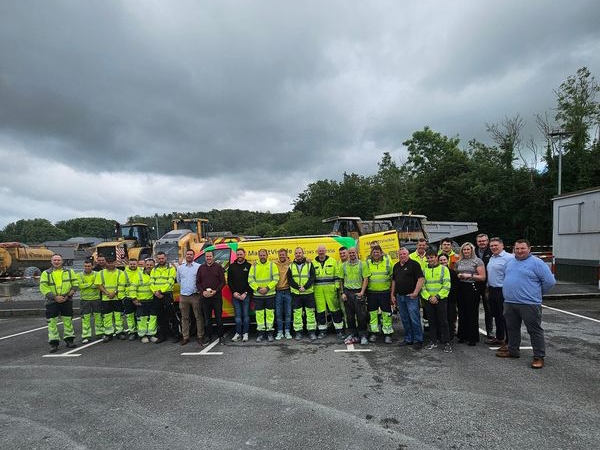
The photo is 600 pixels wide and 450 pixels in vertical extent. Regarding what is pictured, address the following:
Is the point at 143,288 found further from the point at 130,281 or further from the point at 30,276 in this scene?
the point at 30,276

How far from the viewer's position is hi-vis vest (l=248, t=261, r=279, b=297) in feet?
22.2

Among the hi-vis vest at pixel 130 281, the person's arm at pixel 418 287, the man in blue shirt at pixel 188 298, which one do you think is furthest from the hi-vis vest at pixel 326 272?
the hi-vis vest at pixel 130 281

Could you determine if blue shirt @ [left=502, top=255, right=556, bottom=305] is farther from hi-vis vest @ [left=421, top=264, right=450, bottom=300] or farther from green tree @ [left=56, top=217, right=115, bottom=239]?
green tree @ [left=56, top=217, right=115, bottom=239]

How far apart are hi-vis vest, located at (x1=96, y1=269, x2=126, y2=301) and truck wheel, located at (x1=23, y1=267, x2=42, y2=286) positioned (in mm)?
14853

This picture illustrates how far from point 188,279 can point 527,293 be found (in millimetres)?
5534

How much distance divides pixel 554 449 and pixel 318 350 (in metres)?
3.59

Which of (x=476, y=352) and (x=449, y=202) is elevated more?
(x=449, y=202)

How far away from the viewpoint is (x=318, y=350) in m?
6.22

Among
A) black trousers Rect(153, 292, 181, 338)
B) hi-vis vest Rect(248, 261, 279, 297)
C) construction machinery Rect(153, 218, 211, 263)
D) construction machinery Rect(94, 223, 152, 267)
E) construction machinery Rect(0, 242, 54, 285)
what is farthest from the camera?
construction machinery Rect(0, 242, 54, 285)

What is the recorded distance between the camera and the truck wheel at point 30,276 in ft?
61.7

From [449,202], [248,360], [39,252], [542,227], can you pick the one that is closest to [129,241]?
[39,252]

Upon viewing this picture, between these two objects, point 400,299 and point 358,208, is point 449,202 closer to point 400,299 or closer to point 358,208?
point 358,208

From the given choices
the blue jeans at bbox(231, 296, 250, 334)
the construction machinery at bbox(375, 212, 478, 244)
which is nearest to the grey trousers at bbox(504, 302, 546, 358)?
the blue jeans at bbox(231, 296, 250, 334)

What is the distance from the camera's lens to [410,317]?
6.24 m
